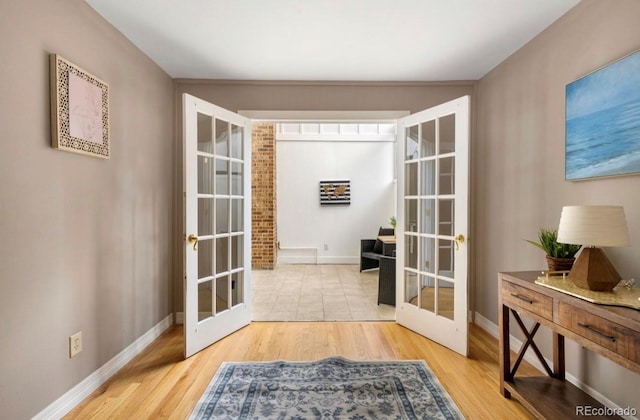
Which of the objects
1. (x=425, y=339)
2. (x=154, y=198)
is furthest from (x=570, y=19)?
(x=154, y=198)

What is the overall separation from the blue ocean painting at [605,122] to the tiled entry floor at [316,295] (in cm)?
226

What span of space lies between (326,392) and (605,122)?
226 cm

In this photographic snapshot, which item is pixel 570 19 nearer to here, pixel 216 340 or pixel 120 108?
pixel 120 108

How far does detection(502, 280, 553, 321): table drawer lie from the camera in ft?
5.69

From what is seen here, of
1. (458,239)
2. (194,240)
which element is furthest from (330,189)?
(194,240)

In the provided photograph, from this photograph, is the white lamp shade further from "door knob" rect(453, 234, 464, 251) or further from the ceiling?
the ceiling

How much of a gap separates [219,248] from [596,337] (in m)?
2.63

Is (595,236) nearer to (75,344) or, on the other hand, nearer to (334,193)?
(75,344)

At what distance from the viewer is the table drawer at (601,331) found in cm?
129

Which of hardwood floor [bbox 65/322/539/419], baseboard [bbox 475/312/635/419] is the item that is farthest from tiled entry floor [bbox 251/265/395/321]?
baseboard [bbox 475/312/635/419]

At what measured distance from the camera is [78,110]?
203 cm

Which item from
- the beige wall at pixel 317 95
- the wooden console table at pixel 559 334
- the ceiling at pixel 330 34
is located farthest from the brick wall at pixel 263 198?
the wooden console table at pixel 559 334

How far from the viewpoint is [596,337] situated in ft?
4.71

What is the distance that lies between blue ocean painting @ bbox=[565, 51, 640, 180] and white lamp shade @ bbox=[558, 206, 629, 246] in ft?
1.18
